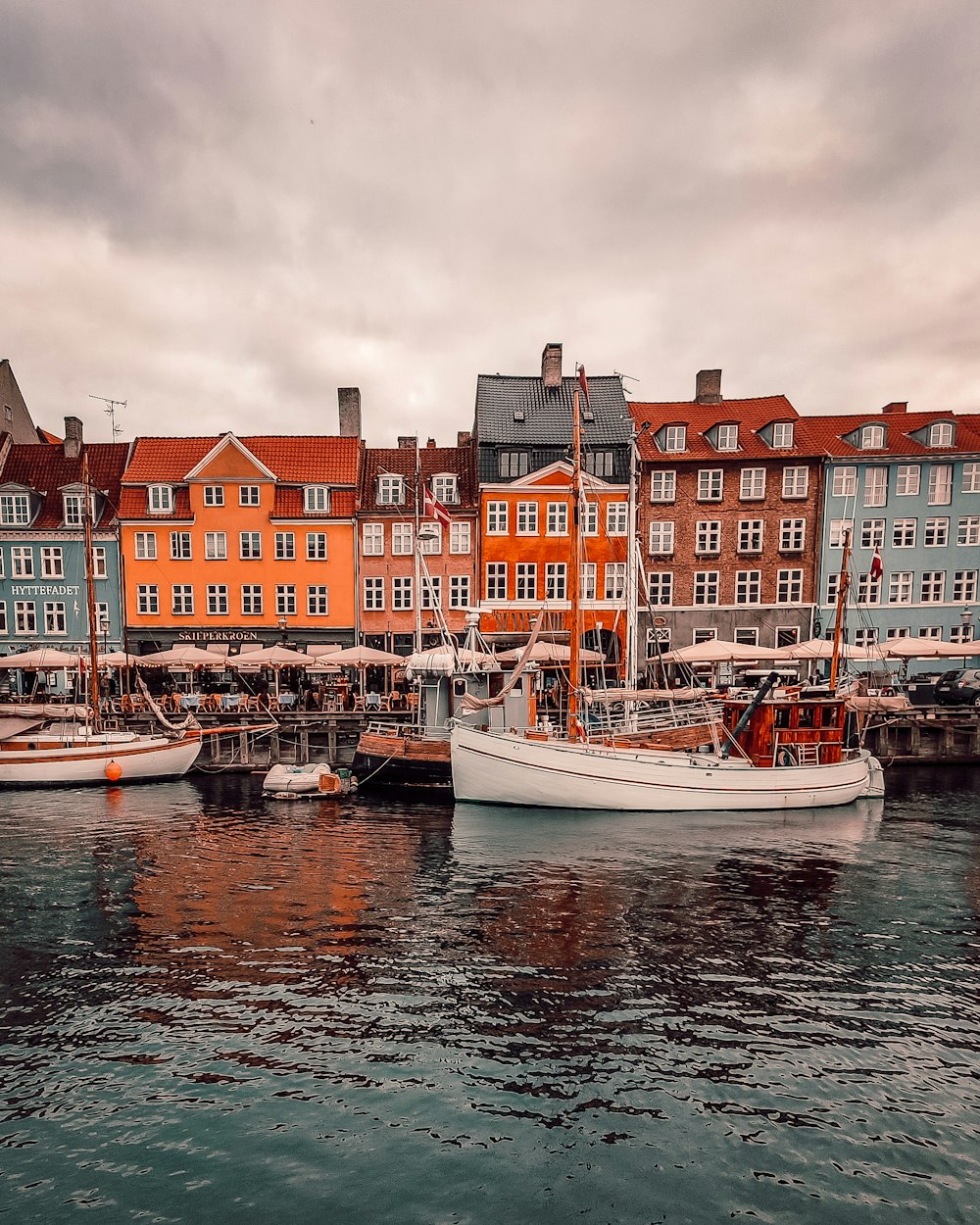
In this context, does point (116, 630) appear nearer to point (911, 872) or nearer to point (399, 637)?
point (399, 637)

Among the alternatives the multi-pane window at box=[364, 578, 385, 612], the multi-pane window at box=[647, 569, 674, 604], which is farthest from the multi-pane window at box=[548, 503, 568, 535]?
the multi-pane window at box=[364, 578, 385, 612]

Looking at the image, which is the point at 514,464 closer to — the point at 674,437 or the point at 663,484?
the point at 663,484

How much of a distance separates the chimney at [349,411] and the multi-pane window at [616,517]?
19.3 meters

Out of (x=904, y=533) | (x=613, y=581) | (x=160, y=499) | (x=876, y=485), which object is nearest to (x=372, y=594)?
(x=160, y=499)

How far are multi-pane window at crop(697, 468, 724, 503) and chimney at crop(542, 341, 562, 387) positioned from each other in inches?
474

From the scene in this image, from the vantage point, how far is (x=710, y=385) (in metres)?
49.8

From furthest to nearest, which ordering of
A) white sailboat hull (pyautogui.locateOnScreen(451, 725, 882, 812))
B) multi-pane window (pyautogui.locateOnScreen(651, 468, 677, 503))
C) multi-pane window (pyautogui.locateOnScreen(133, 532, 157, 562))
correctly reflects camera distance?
multi-pane window (pyautogui.locateOnScreen(651, 468, 677, 503)) → multi-pane window (pyautogui.locateOnScreen(133, 532, 157, 562)) → white sailboat hull (pyautogui.locateOnScreen(451, 725, 882, 812))

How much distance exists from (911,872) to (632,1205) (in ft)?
49.6

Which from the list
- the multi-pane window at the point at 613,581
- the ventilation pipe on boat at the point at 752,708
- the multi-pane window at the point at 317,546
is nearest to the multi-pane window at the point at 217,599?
the multi-pane window at the point at 317,546

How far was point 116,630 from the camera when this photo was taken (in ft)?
142

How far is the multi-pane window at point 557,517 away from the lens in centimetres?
4372

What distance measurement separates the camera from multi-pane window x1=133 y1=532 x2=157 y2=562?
43281 millimetres

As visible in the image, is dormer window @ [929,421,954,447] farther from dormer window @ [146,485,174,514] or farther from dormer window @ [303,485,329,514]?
dormer window @ [146,485,174,514]

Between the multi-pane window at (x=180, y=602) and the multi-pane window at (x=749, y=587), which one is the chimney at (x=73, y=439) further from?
the multi-pane window at (x=749, y=587)
